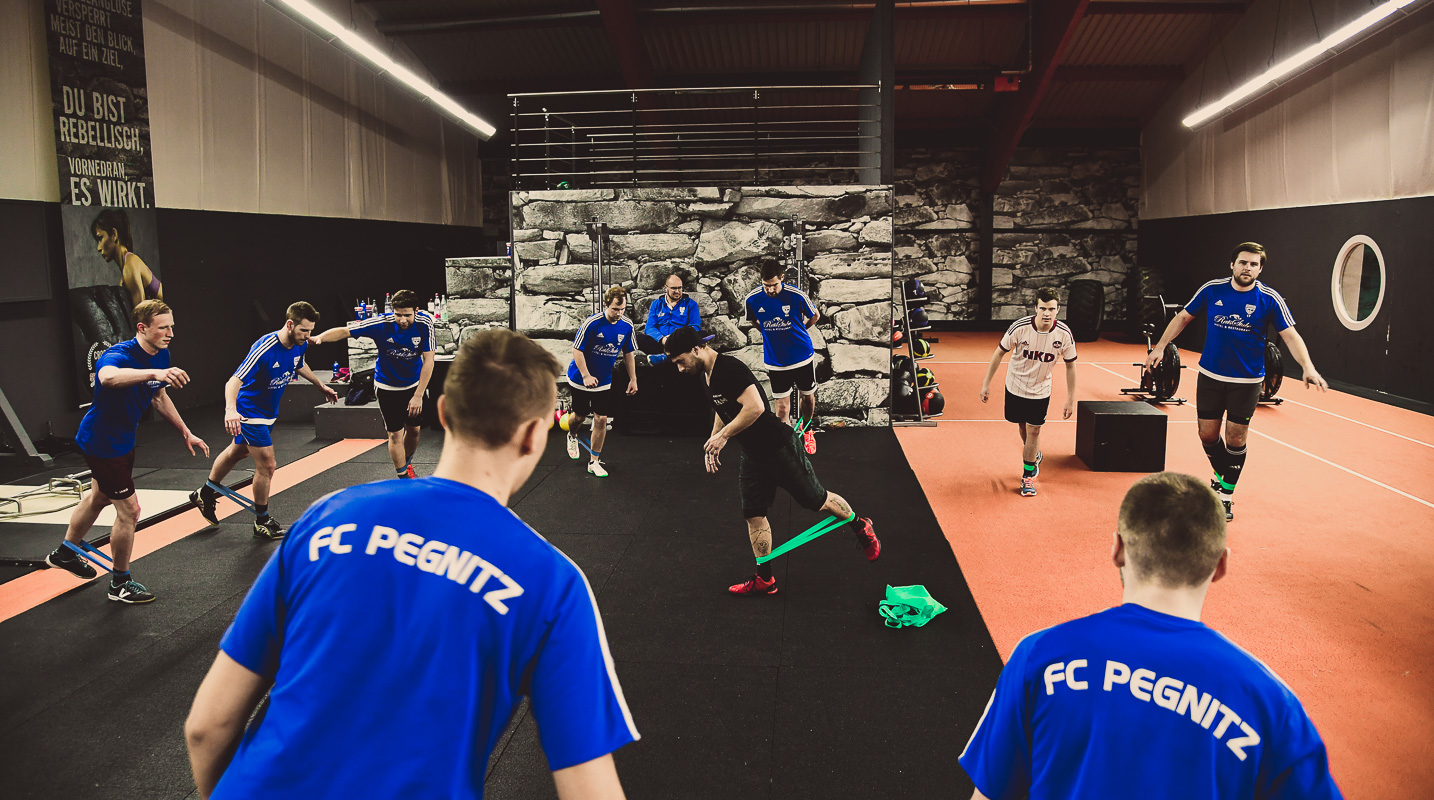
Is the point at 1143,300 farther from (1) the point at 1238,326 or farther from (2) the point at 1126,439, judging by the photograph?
(1) the point at 1238,326

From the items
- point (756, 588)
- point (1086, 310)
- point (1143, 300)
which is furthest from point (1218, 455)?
point (1086, 310)

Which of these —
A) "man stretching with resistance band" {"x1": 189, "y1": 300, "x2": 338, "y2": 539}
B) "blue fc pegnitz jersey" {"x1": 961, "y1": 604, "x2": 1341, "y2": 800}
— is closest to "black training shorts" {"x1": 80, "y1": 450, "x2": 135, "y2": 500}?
"man stretching with resistance band" {"x1": 189, "y1": 300, "x2": 338, "y2": 539}

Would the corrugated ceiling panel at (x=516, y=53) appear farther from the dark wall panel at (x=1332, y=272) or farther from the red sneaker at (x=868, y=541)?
the red sneaker at (x=868, y=541)

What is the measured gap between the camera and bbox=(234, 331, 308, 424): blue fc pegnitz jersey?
5727mm

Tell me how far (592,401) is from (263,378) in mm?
2982

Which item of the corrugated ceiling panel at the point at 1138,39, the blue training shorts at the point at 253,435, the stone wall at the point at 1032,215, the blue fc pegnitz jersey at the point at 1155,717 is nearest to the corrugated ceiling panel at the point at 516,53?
the stone wall at the point at 1032,215

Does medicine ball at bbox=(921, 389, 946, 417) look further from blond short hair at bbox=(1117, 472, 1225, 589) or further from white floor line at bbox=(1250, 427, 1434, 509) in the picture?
blond short hair at bbox=(1117, 472, 1225, 589)

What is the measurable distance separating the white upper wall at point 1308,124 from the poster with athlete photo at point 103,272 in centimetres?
1511

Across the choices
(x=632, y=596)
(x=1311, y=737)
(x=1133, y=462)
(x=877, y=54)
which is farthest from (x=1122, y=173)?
(x=1311, y=737)

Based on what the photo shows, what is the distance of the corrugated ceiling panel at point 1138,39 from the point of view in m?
14.6

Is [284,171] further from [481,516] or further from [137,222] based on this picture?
[481,516]

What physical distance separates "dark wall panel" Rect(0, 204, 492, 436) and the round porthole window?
16023 mm

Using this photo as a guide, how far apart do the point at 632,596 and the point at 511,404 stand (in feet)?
12.3

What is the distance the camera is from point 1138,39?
1520cm
